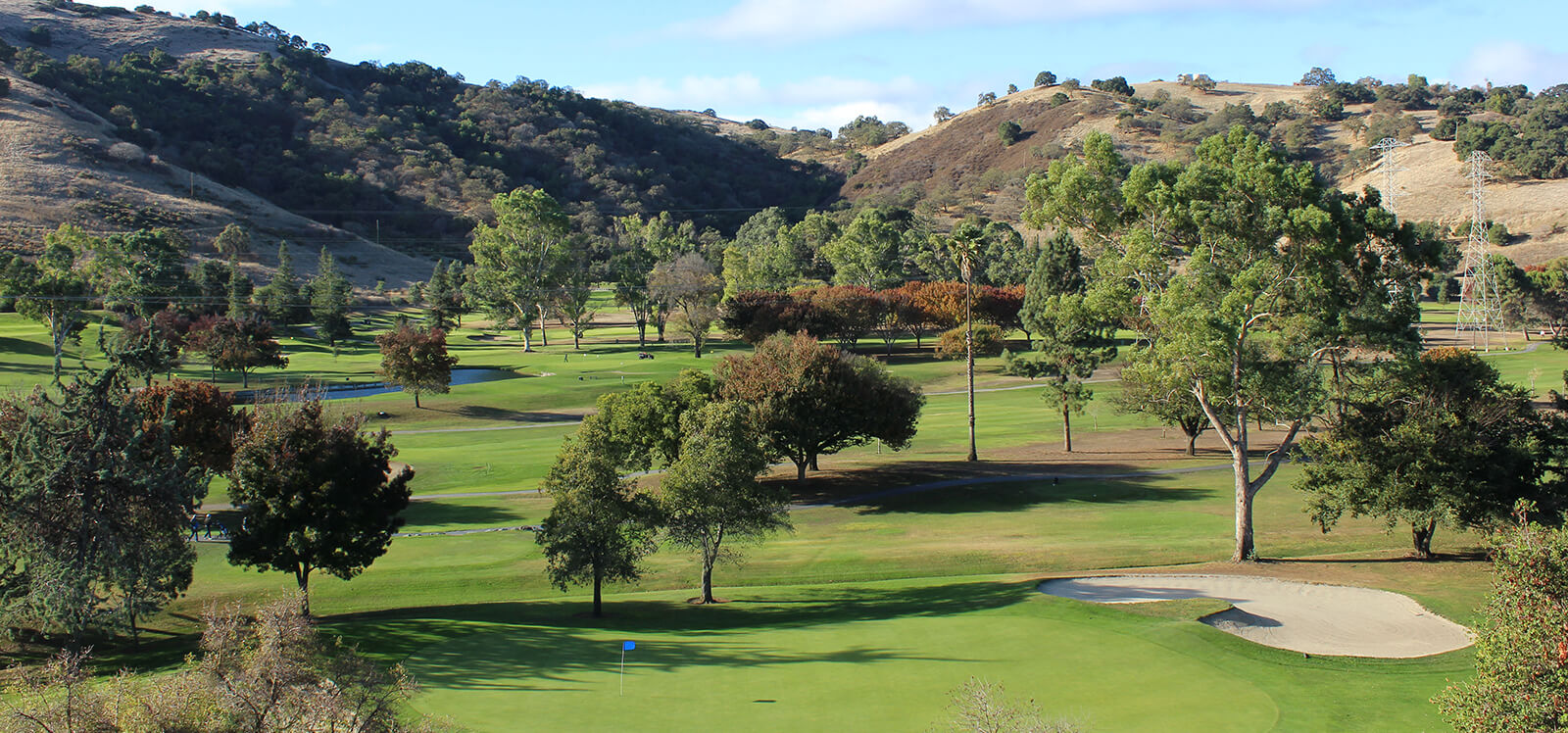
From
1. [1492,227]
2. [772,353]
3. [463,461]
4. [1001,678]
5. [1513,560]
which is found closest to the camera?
[1513,560]

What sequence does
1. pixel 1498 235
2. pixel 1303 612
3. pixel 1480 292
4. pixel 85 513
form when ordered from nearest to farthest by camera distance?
pixel 85 513
pixel 1303 612
pixel 1480 292
pixel 1498 235

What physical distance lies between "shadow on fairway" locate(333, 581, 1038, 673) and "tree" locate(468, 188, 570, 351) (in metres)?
85.3

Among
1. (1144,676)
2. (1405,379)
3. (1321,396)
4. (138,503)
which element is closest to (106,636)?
(138,503)

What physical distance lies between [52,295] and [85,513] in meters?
72.4

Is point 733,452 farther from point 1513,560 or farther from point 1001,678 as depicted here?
point 1513,560

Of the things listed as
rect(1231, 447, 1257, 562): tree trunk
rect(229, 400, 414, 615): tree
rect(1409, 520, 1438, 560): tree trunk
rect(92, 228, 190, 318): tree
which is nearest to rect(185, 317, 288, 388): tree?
rect(92, 228, 190, 318): tree

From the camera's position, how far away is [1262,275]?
111 ft

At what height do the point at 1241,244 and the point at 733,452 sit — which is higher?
the point at 1241,244

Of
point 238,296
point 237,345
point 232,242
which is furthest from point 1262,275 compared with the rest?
point 232,242

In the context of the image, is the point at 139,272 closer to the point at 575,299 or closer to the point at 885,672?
the point at 575,299

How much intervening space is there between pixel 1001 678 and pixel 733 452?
13536 mm

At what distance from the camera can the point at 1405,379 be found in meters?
35.5

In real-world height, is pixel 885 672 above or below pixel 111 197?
below

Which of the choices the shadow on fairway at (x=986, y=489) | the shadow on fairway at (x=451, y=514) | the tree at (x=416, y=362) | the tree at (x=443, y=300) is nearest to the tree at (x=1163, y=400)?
the shadow on fairway at (x=986, y=489)
